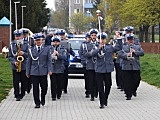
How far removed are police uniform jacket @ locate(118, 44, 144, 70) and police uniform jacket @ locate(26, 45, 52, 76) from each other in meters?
3.11

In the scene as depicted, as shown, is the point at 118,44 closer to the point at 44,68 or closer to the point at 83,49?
the point at 83,49

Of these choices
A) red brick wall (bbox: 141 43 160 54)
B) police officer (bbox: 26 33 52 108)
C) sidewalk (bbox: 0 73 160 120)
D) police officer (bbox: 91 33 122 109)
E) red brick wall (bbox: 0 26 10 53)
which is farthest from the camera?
red brick wall (bbox: 141 43 160 54)

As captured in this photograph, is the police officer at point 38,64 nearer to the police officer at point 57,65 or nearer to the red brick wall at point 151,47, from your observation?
the police officer at point 57,65

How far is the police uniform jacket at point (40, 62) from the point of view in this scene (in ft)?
48.9

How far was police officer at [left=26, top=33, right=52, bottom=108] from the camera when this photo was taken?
14.9 meters

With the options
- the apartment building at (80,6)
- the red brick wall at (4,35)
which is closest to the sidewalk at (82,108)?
the red brick wall at (4,35)

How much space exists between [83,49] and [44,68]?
2591 mm

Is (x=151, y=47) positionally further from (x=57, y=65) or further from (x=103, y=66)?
(x=103, y=66)

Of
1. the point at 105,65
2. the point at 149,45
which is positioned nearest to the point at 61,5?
the point at 149,45

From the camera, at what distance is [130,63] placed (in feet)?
57.2

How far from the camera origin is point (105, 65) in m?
15.1

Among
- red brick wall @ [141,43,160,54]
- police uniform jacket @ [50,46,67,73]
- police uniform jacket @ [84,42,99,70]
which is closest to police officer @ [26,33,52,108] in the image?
police uniform jacket @ [84,42,99,70]

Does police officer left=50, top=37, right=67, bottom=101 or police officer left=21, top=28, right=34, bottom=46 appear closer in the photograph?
police officer left=21, top=28, right=34, bottom=46

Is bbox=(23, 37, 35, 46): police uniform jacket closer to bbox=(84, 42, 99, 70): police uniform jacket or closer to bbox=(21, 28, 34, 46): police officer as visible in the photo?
bbox=(21, 28, 34, 46): police officer
